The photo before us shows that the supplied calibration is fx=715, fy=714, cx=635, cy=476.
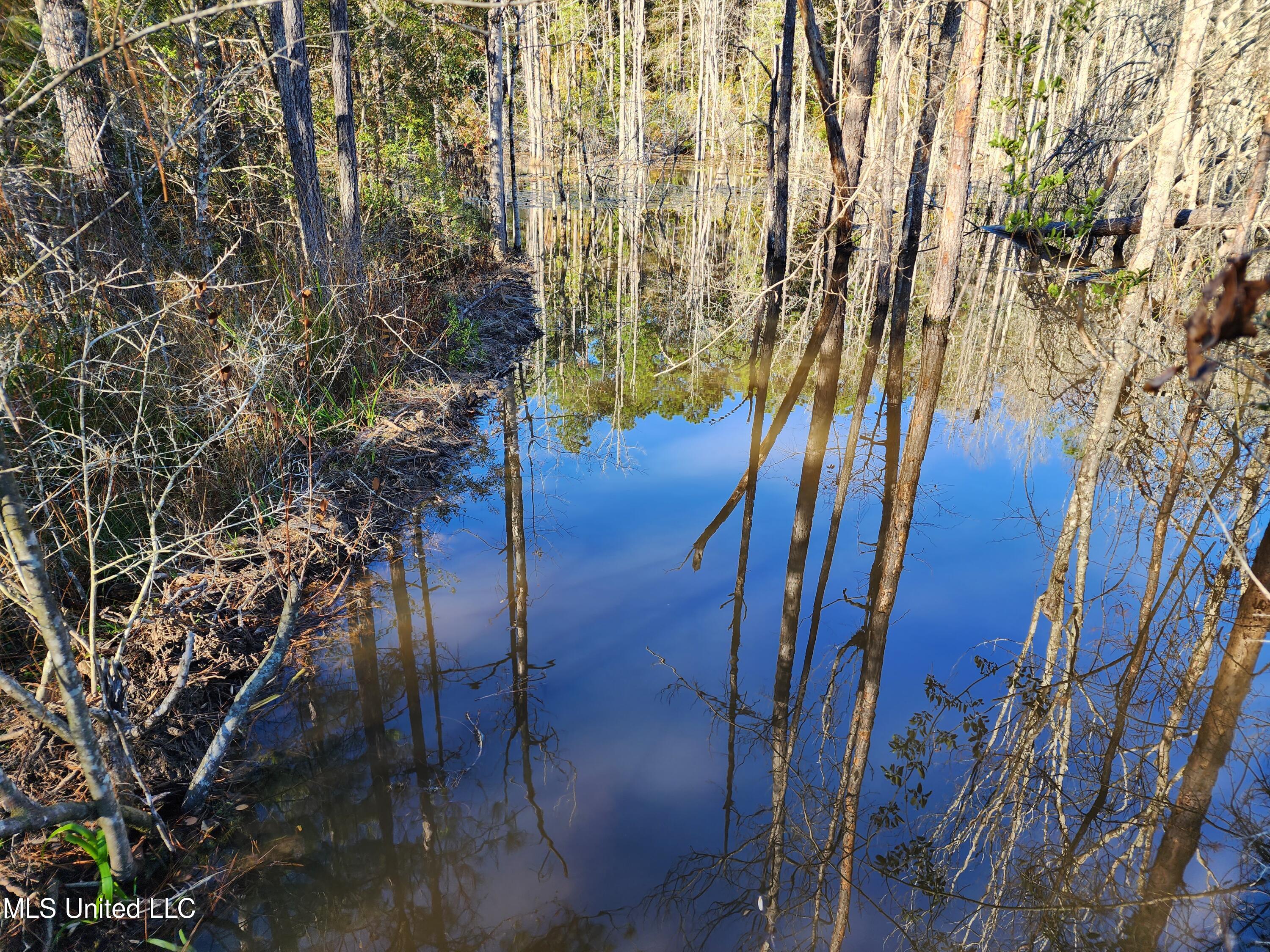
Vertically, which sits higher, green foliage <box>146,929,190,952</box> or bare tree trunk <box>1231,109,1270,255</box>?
bare tree trunk <box>1231,109,1270,255</box>

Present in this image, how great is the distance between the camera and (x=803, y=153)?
631 inches

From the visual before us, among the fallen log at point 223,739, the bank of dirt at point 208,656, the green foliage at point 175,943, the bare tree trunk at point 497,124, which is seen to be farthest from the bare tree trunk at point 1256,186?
the bare tree trunk at point 497,124

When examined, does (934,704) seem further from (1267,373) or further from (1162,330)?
(1162,330)

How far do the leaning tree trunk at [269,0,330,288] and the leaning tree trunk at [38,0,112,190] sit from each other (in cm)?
142

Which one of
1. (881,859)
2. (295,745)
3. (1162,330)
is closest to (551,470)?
(295,745)

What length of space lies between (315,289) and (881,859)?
5.68m

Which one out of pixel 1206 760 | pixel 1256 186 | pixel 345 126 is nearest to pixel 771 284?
pixel 345 126

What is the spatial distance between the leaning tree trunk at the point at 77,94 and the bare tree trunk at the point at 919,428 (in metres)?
5.80

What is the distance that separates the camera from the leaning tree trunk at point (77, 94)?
449cm

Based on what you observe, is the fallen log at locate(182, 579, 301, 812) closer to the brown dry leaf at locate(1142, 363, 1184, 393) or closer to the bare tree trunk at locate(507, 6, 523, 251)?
the brown dry leaf at locate(1142, 363, 1184, 393)

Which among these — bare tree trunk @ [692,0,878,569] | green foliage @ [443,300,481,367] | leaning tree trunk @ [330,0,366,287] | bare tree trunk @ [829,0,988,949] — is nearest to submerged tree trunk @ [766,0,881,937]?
bare tree trunk @ [692,0,878,569]

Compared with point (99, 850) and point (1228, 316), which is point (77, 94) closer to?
point (99, 850)

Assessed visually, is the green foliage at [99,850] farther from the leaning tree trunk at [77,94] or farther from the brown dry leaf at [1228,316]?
the leaning tree trunk at [77,94]

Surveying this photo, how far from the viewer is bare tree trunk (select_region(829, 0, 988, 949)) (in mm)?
3150
